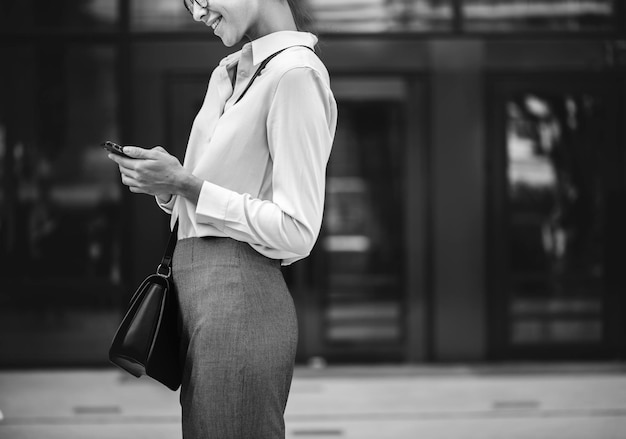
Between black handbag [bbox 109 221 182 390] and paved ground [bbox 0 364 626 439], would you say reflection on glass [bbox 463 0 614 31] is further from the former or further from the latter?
black handbag [bbox 109 221 182 390]

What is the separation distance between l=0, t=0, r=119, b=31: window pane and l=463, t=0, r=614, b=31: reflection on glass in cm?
286

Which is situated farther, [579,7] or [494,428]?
[579,7]

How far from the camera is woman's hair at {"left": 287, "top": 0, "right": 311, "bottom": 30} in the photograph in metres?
1.79

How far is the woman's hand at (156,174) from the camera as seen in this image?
5.08 ft

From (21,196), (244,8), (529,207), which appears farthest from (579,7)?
(244,8)

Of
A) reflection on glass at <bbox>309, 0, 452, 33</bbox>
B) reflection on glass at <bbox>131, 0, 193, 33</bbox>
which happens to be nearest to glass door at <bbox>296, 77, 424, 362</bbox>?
reflection on glass at <bbox>309, 0, 452, 33</bbox>

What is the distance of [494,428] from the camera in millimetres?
5086

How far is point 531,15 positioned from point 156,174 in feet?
19.7

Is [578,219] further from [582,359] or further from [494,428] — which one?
[494,428]

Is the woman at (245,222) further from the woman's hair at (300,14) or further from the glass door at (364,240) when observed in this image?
the glass door at (364,240)

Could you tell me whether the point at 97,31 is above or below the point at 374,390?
above

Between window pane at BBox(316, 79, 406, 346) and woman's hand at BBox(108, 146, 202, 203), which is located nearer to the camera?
woman's hand at BBox(108, 146, 202, 203)

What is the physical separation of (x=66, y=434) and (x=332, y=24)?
369 cm

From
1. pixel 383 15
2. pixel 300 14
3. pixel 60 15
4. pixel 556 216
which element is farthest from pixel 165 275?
pixel 556 216
